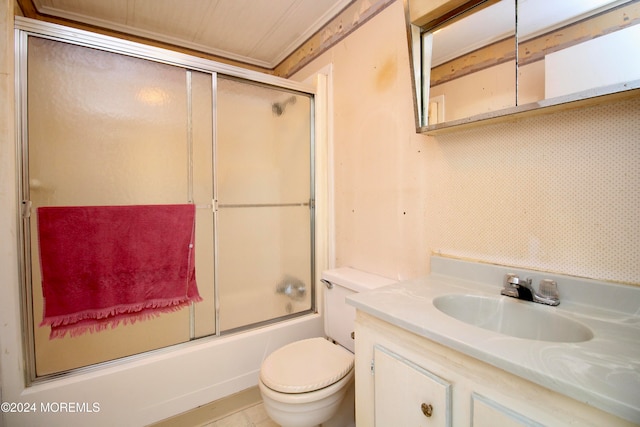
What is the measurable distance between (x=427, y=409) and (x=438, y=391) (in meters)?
0.06

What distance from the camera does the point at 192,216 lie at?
1.52 meters

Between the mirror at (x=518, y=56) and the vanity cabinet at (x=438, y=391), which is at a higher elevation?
the mirror at (x=518, y=56)

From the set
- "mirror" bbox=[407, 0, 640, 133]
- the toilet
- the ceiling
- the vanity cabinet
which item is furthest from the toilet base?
the ceiling

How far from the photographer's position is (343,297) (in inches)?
56.4

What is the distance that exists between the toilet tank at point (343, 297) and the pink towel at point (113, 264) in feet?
2.48

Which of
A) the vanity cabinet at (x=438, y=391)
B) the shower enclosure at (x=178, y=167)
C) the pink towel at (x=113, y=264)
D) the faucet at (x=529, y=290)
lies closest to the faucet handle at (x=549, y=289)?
the faucet at (x=529, y=290)

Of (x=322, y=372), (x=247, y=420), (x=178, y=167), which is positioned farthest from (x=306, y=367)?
(x=178, y=167)

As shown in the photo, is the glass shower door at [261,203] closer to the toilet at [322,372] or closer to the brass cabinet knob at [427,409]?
the toilet at [322,372]

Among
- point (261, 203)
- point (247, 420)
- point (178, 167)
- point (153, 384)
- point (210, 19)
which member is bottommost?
point (247, 420)

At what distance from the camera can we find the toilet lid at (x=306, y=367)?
3.56 feet

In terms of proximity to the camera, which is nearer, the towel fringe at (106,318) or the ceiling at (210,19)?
the towel fringe at (106,318)

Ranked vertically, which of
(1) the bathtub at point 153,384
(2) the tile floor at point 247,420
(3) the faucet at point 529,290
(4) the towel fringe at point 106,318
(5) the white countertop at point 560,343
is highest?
(3) the faucet at point 529,290

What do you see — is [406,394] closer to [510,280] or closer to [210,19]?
[510,280]

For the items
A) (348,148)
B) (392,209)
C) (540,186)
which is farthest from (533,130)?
(348,148)
